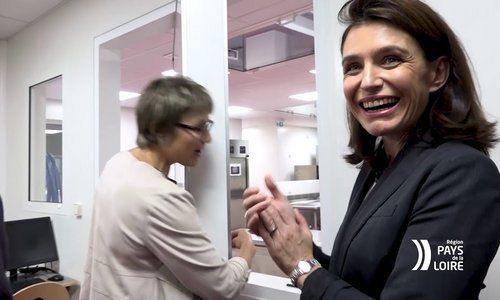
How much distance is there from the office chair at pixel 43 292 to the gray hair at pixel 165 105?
5.06 feet

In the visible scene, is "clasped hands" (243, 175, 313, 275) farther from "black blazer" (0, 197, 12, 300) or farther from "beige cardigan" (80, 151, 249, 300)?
"black blazer" (0, 197, 12, 300)

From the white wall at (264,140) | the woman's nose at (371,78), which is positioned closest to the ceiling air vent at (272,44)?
the woman's nose at (371,78)

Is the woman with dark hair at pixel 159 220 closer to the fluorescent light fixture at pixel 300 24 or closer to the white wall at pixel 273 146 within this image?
the fluorescent light fixture at pixel 300 24

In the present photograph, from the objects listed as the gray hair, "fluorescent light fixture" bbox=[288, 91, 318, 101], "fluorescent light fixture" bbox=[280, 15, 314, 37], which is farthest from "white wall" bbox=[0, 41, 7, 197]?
"fluorescent light fixture" bbox=[288, 91, 318, 101]

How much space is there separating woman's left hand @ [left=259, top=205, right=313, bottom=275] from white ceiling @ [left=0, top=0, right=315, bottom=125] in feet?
2.56

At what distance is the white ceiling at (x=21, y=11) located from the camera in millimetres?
2635

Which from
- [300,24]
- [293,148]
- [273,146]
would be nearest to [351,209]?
[300,24]

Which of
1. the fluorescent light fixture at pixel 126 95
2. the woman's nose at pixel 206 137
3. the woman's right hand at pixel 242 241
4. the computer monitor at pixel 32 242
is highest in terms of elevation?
the fluorescent light fixture at pixel 126 95

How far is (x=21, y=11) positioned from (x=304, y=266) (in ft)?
9.80

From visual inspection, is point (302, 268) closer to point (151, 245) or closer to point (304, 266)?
point (304, 266)

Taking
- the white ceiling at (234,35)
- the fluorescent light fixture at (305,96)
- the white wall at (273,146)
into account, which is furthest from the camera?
the white wall at (273,146)

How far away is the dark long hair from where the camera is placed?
65 centimetres

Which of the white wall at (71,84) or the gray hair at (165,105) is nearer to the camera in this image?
the gray hair at (165,105)

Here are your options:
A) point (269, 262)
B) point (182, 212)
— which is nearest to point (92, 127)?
point (269, 262)
